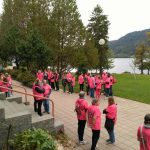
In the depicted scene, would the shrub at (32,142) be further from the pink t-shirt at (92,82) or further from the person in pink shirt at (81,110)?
the pink t-shirt at (92,82)

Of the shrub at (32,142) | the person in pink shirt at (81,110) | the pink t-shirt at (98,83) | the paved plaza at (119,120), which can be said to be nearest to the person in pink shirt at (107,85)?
the pink t-shirt at (98,83)

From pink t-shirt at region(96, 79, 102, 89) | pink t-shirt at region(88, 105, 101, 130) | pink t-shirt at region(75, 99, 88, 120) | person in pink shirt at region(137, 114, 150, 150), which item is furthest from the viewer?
pink t-shirt at region(96, 79, 102, 89)

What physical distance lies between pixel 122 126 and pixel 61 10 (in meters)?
24.0

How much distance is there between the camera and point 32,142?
9.20m

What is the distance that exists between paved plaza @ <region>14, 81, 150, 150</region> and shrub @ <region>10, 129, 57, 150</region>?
1.85 metres

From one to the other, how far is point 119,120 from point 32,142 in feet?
21.1

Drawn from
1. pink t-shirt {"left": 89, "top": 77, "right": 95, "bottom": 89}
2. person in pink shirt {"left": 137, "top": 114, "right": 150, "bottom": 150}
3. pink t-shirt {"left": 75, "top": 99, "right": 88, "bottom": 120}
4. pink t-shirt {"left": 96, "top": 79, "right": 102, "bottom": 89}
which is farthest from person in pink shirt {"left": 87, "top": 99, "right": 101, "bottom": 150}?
pink t-shirt {"left": 89, "top": 77, "right": 95, "bottom": 89}

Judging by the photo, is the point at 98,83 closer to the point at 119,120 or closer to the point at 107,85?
the point at 107,85

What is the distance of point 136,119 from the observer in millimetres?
14844

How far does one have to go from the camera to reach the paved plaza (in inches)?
441

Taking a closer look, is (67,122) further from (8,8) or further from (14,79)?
(8,8)

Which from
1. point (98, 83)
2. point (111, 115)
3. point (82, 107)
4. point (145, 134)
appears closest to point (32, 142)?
point (82, 107)

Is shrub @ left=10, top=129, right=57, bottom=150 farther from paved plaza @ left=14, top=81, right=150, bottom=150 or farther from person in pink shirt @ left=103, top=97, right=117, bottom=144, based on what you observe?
person in pink shirt @ left=103, top=97, right=117, bottom=144

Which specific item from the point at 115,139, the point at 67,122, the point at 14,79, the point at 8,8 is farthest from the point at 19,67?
the point at 115,139
